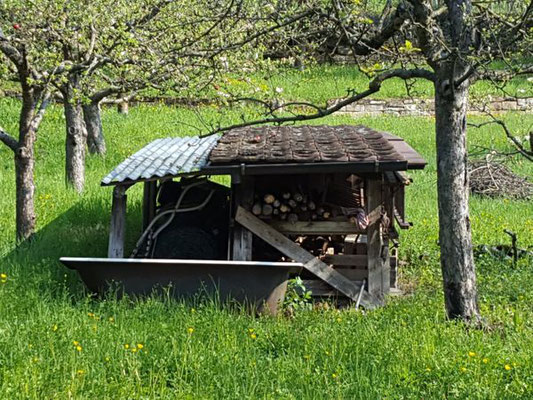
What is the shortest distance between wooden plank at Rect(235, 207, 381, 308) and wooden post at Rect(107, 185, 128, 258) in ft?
4.43

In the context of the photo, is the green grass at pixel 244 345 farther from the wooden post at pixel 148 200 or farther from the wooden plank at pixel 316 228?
the wooden plank at pixel 316 228

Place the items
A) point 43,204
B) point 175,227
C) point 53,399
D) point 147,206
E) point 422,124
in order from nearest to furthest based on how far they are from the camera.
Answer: point 53,399 → point 175,227 → point 147,206 → point 43,204 → point 422,124

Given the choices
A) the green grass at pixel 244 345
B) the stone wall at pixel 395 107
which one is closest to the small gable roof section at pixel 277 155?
the green grass at pixel 244 345

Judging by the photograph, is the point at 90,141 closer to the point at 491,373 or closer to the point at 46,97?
the point at 46,97

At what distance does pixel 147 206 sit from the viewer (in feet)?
34.9

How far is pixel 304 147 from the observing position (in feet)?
28.8

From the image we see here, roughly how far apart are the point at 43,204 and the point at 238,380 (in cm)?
704

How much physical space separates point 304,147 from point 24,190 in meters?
3.62

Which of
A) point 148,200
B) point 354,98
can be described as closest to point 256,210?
point 148,200

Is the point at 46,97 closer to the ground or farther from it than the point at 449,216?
farther from it

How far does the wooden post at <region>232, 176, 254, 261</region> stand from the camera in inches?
342

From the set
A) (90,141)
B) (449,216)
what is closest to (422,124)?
(90,141)

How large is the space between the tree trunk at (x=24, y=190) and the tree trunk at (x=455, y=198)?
5.20m

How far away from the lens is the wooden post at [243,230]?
8.69m
